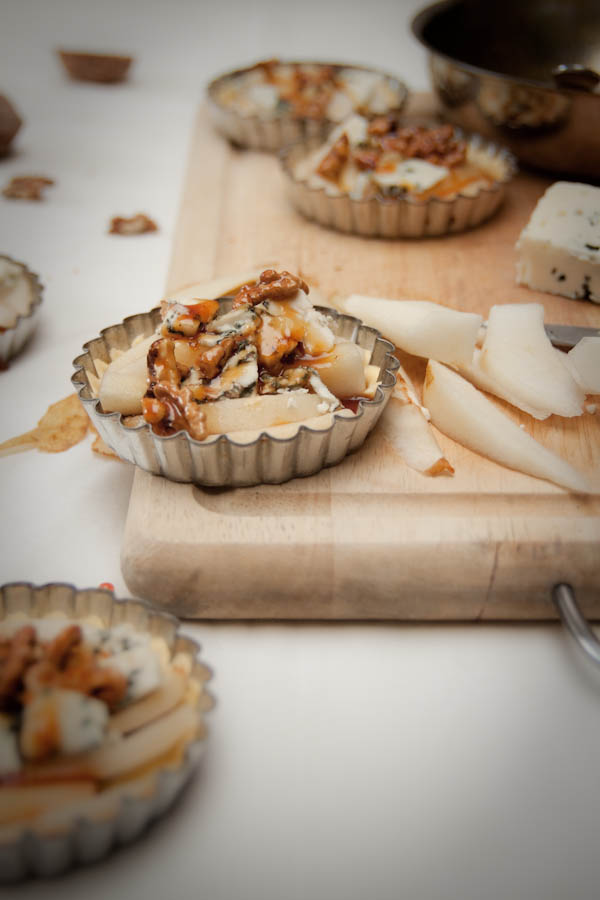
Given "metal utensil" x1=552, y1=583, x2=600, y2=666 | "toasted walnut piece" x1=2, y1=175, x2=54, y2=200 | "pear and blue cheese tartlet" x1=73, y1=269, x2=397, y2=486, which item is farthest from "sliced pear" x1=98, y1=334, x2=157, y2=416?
"toasted walnut piece" x1=2, y1=175, x2=54, y2=200

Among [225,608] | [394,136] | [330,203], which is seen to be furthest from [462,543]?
[394,136]

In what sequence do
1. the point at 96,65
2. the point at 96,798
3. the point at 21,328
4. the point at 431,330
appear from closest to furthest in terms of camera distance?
the point at 96,798
the point at 431,330
the point at 21,328
the point at 96,65

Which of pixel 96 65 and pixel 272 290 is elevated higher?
pixel 272 290

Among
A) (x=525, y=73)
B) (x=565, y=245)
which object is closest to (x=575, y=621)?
(x=565, y=245)

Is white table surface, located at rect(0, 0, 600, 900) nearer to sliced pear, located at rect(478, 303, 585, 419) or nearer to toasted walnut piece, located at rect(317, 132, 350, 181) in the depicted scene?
sliced pear, located at rect(478, 303, 585, 419)

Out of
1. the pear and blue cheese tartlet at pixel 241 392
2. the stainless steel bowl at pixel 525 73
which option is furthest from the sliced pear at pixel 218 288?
the stainless steel bowl at pixel 525 73

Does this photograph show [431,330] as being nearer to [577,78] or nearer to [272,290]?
[272,290]

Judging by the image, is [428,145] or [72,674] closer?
[72,674]

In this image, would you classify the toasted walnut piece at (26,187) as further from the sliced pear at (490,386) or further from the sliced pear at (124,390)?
the sliced pear at (490,386)
